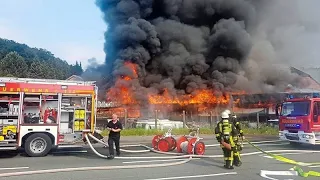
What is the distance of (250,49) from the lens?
31016 mm

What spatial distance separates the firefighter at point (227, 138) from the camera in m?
7.89

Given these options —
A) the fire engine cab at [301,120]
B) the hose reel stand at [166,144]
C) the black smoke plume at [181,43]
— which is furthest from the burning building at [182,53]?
the hose reel stand at [166,144]

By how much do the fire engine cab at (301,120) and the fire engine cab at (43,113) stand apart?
7303 mm

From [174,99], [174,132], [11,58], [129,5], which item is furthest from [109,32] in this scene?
[11,58]

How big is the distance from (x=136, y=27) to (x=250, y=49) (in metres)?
11.1

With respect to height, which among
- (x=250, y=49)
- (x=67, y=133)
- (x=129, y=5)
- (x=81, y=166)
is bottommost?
(x=81, y=166)

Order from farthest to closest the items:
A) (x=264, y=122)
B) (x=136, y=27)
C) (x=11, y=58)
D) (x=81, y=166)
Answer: (x=11, y=58), (x=136, y=27), (x=264, y=122), (x=81, y=166)

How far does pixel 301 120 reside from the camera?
39.3 ft

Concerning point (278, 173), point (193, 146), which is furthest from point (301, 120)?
point (278, 173)

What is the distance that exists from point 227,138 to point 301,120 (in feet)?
17.5

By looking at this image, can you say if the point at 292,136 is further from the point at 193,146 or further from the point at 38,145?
the point at 38,145

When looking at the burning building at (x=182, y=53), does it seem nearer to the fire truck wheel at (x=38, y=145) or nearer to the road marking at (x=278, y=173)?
the fire truck wheel at (x=38, y=145)

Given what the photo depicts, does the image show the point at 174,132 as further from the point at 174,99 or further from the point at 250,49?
the point at 250,49

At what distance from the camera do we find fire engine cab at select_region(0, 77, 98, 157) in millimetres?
9547
